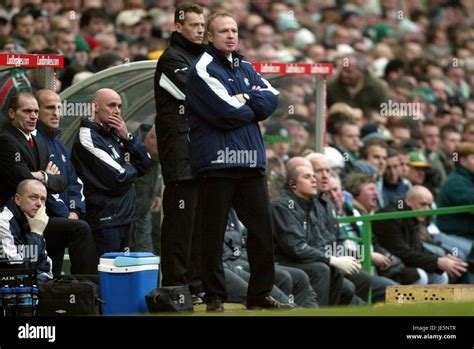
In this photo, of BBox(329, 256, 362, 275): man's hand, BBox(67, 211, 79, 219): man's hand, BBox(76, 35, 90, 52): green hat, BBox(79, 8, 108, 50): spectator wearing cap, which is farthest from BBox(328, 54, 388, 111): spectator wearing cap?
BBox(67, 211, 79, 219): man's hand

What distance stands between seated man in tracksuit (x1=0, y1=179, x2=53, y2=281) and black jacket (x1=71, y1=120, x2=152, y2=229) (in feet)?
2.67

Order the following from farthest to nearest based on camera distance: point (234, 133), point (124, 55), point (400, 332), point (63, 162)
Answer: point (124, 55), point (63, 162), point (234, 133), point (400, 332)

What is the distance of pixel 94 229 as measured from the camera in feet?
48.3

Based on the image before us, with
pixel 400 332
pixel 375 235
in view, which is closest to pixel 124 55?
pixel 375 235

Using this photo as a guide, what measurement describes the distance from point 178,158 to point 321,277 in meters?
2.16

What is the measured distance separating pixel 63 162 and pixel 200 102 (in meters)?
1.48

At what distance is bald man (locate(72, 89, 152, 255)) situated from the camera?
1467cm

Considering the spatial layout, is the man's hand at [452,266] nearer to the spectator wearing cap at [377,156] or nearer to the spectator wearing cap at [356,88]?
the spectator wearing cap at [377,156]

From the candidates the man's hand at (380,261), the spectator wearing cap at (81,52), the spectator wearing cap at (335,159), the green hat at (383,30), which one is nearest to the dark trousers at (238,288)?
the man's hand at (380,261)

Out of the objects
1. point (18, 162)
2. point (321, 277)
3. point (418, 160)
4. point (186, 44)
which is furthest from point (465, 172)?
point (18, 162)

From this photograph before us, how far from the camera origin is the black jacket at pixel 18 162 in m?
14.0

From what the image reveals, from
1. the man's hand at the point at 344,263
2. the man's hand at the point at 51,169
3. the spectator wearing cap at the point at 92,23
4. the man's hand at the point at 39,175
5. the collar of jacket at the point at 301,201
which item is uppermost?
the spectator wearing cap at the point at 92,23

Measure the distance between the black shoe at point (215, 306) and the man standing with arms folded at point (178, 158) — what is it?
0.77 meters

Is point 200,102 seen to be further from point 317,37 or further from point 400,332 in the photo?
point 317,37
